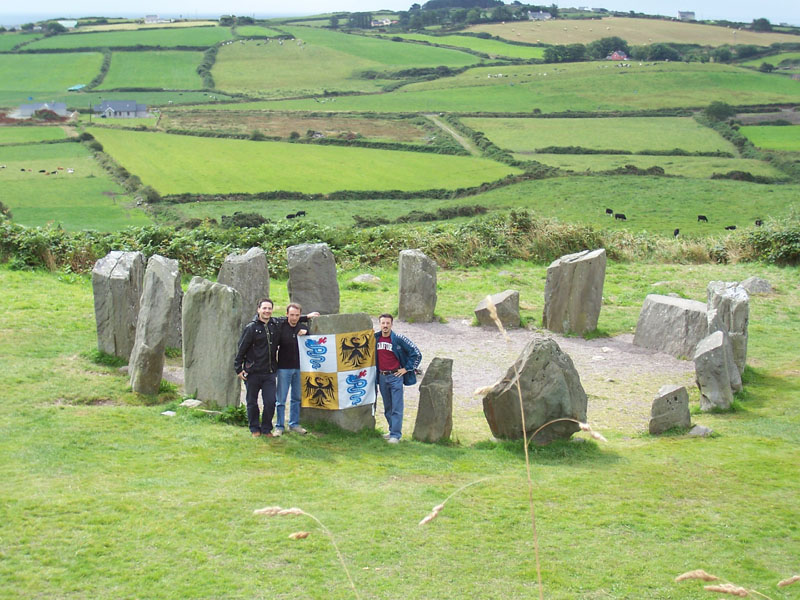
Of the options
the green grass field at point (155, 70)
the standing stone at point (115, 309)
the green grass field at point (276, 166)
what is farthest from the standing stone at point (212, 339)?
the green grass field at point (155, 70)

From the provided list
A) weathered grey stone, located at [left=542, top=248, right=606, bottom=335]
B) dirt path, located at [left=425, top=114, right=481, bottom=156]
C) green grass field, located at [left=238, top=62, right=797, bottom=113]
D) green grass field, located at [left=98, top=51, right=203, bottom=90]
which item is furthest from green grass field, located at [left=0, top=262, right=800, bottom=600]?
green grass field, located at [left=98, top=51, right=203, bottom=90]

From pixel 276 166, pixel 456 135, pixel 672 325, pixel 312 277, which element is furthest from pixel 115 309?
pixel 456 135

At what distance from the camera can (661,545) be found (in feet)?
32.1

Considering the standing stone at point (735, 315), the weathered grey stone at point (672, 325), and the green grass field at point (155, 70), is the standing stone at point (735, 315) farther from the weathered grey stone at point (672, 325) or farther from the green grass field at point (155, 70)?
the green grass field at point (155, 70)

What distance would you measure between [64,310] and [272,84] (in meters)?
127

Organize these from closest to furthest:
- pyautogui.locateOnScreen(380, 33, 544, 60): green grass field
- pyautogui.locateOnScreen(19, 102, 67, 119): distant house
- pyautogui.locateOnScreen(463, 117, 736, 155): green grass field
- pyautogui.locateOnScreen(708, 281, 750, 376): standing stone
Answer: pyautogui.locateOnScreen(708, 281, 750, 376): standing stone → pyautogui.locateOnScreen(463, 117, 736, 155): green grass field → pyautogui.locateOnScreen(19, 102, 67, 119): distant house → pyautogui.locateOnScreen(380, 33, 544, 60): green grass field

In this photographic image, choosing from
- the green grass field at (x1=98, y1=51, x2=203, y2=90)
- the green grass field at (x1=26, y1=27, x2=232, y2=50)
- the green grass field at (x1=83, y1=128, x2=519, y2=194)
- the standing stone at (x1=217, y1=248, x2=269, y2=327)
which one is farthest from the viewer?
the green grass field at (x1=26, y1=27, x2=232, y2=50)

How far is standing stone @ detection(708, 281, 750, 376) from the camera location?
17.5 m

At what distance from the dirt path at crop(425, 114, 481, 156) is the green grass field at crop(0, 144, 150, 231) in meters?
37.5

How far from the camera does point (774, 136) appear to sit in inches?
3738

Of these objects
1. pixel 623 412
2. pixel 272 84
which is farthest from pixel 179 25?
pixel 623 412

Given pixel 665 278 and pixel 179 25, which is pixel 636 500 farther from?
pixel 179 25

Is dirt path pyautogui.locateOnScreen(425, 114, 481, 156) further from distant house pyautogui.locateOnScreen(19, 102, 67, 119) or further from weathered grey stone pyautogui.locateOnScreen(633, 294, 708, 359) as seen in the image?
weathered grey stone pyautogui.locateOnScreen(633, 294, 708, 359)

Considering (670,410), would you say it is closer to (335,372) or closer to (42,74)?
(335,372)
